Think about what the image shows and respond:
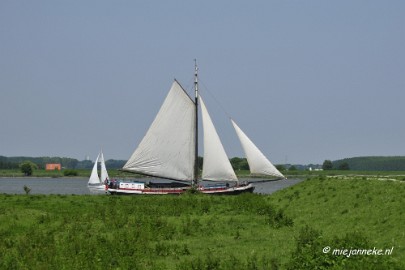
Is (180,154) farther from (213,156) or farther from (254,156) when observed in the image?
(254,156)

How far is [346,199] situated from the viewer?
35.1 metres

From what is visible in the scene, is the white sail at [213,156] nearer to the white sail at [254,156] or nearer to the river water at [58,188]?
the white sail at [254,156]

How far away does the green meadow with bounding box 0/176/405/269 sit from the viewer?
2130cm

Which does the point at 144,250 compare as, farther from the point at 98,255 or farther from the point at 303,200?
the point at 303,200

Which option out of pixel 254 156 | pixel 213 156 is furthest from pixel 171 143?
pixel 254 156

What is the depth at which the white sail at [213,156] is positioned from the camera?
66438mm

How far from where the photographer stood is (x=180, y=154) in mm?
67312

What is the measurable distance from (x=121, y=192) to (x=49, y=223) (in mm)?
33464

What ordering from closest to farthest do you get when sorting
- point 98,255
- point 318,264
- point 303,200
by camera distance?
point 318,264, point 98,255, point 303,200

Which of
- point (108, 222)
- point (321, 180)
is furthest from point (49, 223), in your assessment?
point (321, 180)

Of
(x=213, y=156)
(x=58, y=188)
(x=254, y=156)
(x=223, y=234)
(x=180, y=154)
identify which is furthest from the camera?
(x=58, y=188)

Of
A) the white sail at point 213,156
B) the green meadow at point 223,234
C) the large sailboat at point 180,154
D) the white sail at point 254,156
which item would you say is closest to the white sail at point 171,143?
the large sailboat at point 180,154

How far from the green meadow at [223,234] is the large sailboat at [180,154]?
21657mm

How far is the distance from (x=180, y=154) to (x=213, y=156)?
3.52 m
